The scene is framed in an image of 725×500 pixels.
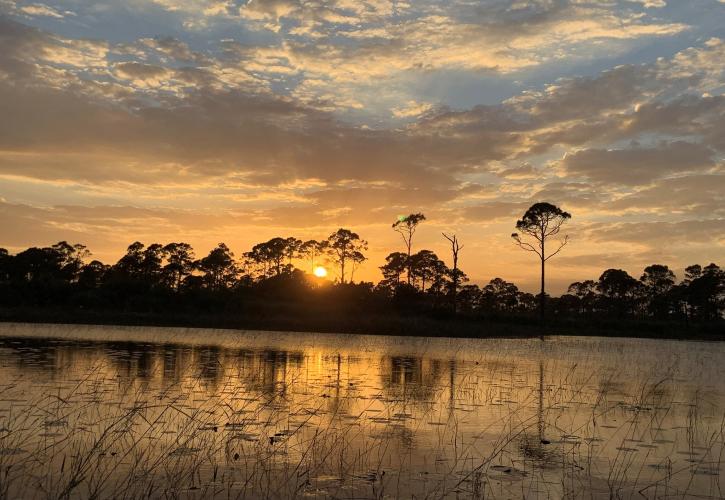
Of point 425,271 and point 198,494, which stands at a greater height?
point 425,271

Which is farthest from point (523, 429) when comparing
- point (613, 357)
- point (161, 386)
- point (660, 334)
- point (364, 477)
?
point (660, 334)

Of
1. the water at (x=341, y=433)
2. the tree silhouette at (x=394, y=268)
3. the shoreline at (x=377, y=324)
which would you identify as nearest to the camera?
the water at (x=341, y=433)

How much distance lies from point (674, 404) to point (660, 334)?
216 ft

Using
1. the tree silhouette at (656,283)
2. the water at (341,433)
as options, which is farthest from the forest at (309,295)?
the water at (341,433)

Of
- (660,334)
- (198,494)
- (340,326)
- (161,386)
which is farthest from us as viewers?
(660,334)

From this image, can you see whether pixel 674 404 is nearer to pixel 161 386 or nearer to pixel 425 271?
pixel 161 386

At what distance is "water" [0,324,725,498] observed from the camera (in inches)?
331

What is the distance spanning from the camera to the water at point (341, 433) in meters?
8.40

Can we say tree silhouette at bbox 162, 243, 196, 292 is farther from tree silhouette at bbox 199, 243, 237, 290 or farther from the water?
the water

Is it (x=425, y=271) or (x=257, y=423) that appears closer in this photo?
(x=257, y=423)

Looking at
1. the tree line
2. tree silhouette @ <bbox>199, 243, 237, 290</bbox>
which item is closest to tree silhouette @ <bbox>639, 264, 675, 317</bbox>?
the tree line

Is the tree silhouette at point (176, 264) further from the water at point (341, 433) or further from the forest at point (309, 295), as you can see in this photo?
the water at point (341, 433)

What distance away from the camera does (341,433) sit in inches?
456

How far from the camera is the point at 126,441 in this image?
10281 millimetres
